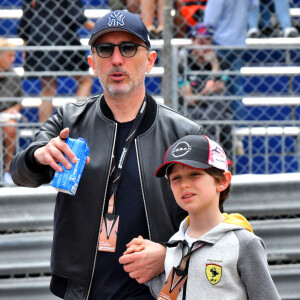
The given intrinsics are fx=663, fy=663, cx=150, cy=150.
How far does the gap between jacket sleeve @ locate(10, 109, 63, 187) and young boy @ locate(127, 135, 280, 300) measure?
18.0 inches

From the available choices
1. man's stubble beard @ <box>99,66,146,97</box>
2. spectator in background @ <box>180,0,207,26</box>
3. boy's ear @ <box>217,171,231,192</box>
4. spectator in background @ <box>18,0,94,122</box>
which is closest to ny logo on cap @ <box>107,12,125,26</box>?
man's stubble beard @ <box>99,66,146,97</box>

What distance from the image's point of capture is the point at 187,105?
18.6 feet

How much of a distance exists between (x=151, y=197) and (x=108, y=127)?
0.33 metres

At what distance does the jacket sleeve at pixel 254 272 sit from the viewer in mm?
2189

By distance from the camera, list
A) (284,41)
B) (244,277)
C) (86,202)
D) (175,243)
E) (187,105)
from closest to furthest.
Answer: (244,277)
(175,243)
(86,202)
(187,105)
(284,41)

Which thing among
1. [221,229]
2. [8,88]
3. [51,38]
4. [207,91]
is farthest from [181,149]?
[8,88]

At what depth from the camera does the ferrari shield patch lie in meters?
2.22

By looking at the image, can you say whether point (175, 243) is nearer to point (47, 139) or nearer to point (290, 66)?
point (47, 139)

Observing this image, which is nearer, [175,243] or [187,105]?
[175,243]

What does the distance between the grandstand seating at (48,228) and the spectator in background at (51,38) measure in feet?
6.26

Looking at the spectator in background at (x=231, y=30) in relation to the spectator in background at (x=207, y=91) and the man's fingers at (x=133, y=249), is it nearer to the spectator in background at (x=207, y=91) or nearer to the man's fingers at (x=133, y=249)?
the spectator in background at (x=207, y=91)

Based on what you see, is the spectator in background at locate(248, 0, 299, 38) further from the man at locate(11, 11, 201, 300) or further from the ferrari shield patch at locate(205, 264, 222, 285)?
the ferrari shield patch at locate(205, 264, 222, 285)

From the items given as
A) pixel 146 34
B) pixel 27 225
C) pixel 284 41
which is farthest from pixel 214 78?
pixel 146 34

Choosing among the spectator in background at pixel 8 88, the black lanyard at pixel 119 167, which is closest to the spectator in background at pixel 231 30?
the spectator in background at pixel 8 88
